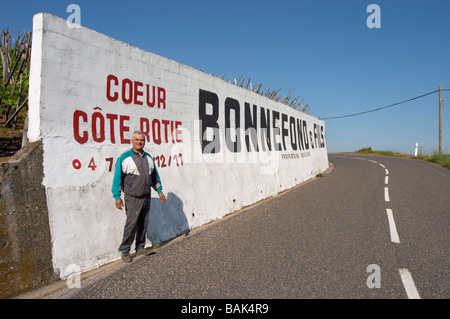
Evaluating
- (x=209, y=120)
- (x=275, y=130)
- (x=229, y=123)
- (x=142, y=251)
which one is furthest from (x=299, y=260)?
(x=275, y=130)

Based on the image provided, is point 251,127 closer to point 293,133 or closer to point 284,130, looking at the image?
point 284,130

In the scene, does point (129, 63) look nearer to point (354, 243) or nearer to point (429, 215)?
point (354, 243)

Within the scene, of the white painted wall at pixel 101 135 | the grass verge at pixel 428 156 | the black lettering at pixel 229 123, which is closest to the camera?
the white painted wall at pixel 101 135

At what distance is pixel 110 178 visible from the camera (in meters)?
4.61

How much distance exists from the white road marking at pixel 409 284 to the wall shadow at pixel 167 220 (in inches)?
149

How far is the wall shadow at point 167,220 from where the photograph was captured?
525 cm

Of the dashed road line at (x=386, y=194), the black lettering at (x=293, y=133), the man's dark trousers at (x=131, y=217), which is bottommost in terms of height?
the dashed road line at (x=386, y=194)

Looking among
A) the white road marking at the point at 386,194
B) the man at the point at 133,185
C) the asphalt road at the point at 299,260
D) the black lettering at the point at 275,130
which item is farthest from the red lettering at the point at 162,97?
the white road marking at the point at 386,194

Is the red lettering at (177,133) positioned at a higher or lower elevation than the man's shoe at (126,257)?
higher

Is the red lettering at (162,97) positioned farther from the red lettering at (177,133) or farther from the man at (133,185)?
the man at (133,185)

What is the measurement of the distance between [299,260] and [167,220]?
2573 millimetres

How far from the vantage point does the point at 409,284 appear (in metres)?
3.53

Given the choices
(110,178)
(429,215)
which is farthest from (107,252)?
(429,215)
